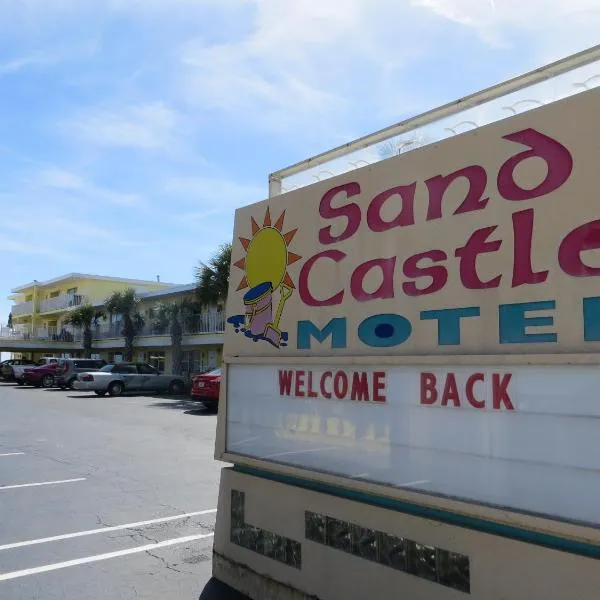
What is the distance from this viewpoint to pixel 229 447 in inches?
159

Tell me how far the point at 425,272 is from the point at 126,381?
26637 millimetres

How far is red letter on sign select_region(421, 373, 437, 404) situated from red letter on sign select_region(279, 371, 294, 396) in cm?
96

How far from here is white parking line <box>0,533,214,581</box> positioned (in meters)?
4.81

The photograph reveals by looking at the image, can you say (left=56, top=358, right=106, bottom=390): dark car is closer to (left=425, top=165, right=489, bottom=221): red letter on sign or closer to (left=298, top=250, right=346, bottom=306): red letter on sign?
(left=298, top=250, right=346, bottom=306): red letter on sign

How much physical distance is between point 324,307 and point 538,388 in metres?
1.31

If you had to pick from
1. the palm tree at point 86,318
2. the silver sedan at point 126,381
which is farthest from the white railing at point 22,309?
the silver sedan at point 126,381

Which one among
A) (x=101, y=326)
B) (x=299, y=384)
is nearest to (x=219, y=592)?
(x=299, y=384)

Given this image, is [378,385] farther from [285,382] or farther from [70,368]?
[70,368]

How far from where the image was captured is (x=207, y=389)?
19375 millimetres

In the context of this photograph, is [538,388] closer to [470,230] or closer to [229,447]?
[470,230]

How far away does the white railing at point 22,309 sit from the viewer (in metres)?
57.8

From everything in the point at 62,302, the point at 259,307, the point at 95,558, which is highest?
the point at 62,302

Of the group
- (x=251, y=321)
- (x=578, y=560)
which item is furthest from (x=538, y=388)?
(x=251, y=321)

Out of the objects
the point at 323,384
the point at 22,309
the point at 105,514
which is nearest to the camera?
the point at 323,384
